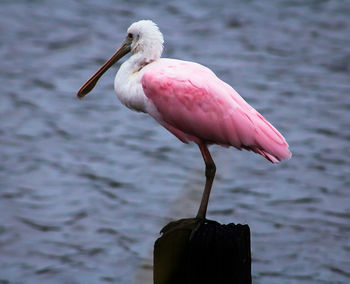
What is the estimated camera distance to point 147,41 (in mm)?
6707

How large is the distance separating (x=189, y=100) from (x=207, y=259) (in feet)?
8.42

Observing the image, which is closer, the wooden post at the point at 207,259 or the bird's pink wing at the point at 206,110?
the wooden post at the point at 207,259

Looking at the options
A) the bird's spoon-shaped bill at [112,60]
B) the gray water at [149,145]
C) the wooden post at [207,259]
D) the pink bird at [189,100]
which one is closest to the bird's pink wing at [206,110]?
the pink bird at [189,100]

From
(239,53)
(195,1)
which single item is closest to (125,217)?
(239,53)

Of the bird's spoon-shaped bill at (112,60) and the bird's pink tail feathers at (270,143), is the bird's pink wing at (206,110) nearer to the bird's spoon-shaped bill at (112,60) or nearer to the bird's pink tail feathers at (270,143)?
the bird's pink tail feathers at (270,143)

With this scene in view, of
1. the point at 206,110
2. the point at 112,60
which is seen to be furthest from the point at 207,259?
the point at 112,60

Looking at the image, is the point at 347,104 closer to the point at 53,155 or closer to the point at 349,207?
the point at 349,207

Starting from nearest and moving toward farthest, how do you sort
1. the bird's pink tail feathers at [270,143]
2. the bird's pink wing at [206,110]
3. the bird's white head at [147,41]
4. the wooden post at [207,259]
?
the wooden post at [207,259], the bird's pink tail feathers at [270,143], the bird's pink wing at [206,110], the bird's white head at [147,41]

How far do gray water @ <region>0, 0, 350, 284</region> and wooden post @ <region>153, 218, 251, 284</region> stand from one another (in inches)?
93.1

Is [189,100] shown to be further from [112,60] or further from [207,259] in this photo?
[207,259]

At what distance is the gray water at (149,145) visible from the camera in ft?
31.6

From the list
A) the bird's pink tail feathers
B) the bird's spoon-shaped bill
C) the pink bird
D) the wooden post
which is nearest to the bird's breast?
the pink bird

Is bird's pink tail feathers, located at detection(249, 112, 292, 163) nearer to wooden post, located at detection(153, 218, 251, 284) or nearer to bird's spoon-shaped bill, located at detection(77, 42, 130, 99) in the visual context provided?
bird's spoon-shaped bill, located at detection(77, 42, 130, 99)

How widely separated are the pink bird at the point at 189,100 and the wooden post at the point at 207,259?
191 cm
